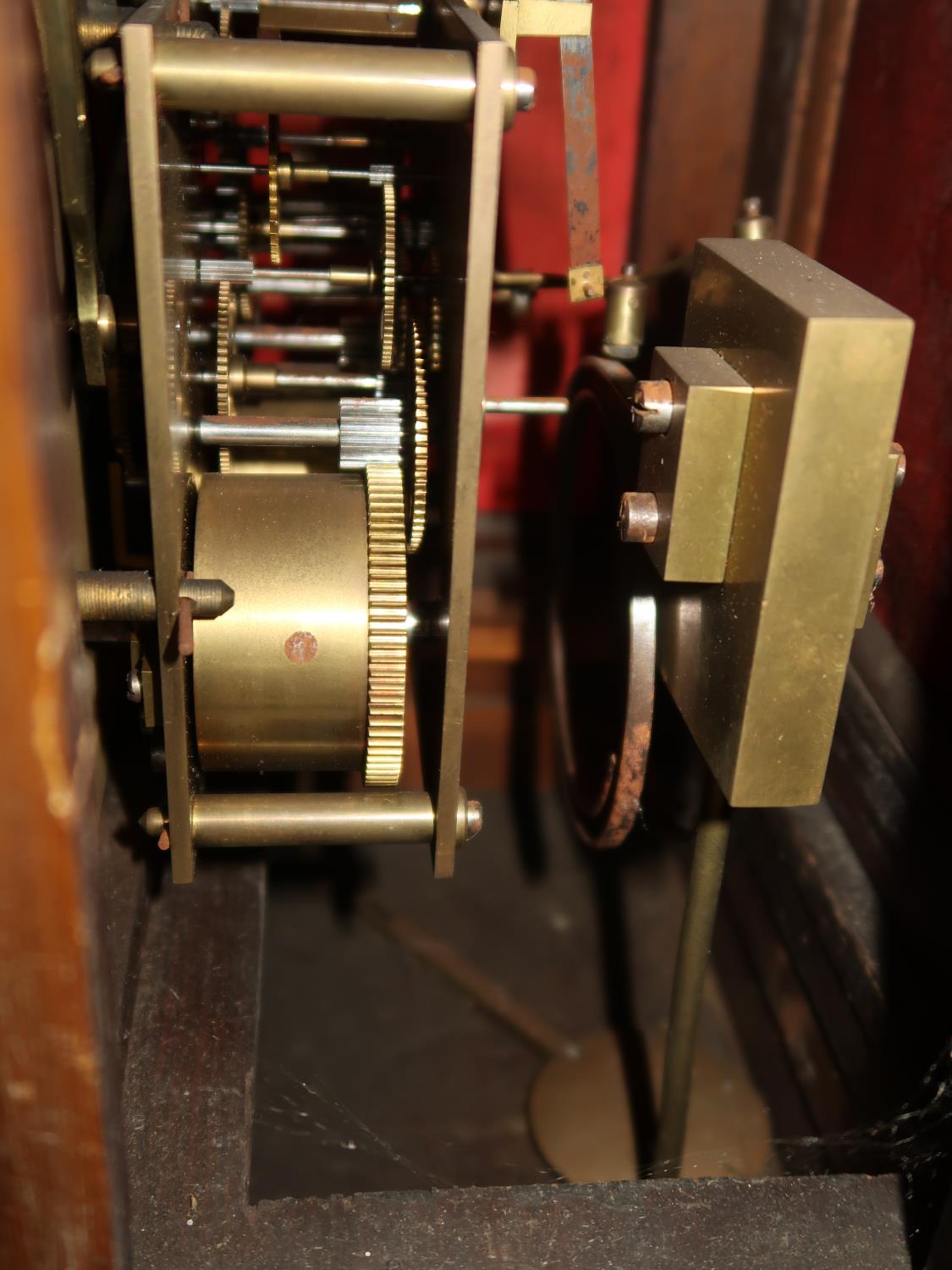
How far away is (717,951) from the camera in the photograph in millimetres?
1498

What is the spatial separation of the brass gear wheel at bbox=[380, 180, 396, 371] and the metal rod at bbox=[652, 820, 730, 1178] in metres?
0.45

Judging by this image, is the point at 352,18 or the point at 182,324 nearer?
the point at 182,324

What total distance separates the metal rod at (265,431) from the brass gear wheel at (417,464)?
0.19 feet

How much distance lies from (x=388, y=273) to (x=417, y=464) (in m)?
0.19

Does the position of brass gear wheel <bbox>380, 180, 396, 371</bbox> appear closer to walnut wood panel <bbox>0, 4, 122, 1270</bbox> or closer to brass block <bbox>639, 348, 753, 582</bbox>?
brass block <bbox>639, 348, 753, 582</bbox>

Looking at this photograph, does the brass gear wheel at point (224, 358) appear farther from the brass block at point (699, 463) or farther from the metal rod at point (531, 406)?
the brass block at point (699, 463)

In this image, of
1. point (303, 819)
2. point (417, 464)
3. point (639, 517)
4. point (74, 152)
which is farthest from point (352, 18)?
point (303, 819)

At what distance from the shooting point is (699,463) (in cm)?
72

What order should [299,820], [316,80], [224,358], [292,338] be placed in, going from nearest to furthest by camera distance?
[316,80]
[299,820]
[224,358]
[292,338]

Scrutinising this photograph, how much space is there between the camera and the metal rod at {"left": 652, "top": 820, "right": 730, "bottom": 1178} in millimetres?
917

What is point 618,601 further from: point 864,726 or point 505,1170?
point 505,1170

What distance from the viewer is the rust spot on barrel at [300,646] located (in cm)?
77

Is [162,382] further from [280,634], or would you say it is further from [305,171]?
[305,171]

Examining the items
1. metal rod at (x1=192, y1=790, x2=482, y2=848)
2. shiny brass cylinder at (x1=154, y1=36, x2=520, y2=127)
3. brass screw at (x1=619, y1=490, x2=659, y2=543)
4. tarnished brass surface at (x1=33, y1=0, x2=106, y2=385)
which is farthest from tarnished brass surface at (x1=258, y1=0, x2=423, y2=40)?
metal rod at (x1=192, y1=790, x2=482, y2=848)
